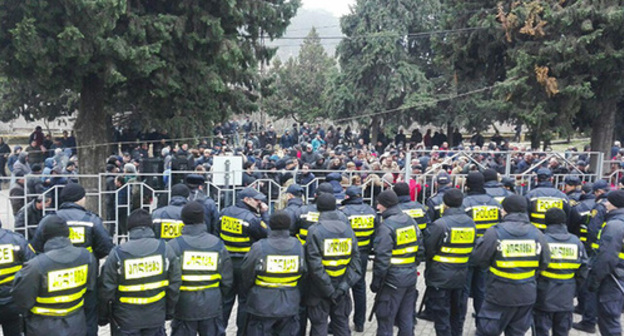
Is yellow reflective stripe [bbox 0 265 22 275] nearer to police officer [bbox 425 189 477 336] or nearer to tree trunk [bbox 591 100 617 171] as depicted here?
police officer [bbox 425 189 477 336]

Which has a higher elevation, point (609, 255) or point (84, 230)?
point (84, 230)

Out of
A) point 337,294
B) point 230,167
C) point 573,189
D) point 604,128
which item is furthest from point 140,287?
point 604,128

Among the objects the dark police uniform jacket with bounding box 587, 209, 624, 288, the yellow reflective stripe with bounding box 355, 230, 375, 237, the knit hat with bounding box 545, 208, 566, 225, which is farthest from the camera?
the yellow reflective stripe with bounding box 355, 230, 375, 237

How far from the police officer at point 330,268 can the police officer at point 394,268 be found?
0.31 meters

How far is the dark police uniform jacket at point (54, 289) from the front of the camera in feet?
14.0

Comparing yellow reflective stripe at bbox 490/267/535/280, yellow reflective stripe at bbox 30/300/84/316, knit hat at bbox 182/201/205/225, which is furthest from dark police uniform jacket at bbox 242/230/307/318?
yellow reflective stripe at bbox 490/267/535/280

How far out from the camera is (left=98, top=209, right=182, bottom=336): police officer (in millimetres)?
4643

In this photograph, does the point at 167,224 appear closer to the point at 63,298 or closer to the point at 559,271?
the point at 63,298

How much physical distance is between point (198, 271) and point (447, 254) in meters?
3.06

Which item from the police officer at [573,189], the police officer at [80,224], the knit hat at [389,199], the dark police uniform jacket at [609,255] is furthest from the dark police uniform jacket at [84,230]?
the police officer at [573,189]

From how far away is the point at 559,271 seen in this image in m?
5.63

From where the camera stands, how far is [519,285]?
543cm

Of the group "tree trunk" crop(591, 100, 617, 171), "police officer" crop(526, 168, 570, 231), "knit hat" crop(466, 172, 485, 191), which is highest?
"tree trunk" crop(591, 100, 617, 171)

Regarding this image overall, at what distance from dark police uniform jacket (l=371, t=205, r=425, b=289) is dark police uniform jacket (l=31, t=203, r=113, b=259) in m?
3.25
